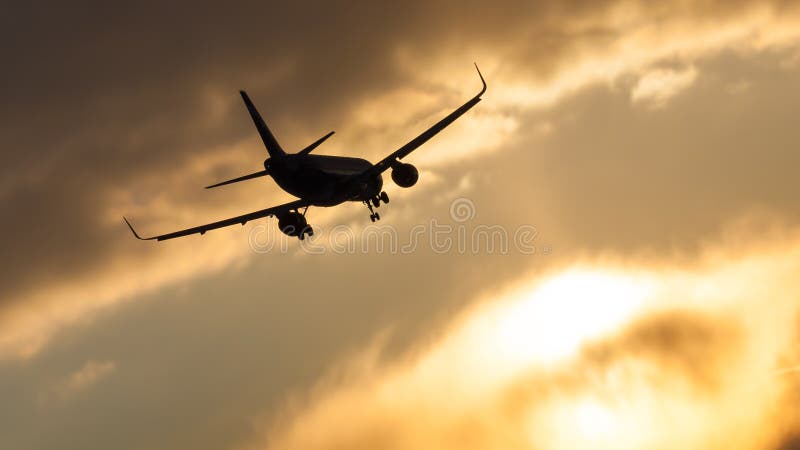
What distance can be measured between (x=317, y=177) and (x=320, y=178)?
1.05 ft

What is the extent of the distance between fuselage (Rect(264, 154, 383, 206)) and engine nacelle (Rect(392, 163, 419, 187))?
1658mm

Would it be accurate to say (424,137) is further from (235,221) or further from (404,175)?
(235,221)

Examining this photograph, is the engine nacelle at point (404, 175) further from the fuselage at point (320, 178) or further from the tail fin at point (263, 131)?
the tail fin at point (263, 131)

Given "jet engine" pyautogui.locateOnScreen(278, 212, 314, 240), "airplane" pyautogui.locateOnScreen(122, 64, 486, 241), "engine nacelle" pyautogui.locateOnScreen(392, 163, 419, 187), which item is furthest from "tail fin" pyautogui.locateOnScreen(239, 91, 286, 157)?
"engine nacelle" pyautogui.locateOnScreen(392, 163, 419, 187)

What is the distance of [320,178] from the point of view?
206 feet

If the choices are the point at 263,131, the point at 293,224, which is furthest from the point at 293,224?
the point at 263,131

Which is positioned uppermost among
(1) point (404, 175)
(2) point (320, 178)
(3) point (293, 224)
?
(1) point (404, 175)

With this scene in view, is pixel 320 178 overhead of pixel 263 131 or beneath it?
beneath

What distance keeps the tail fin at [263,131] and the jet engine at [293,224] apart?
6.91 metres

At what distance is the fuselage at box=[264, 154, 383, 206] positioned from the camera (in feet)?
201

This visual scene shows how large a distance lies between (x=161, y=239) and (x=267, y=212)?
29.1ft

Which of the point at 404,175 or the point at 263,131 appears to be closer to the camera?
the point at 263,131

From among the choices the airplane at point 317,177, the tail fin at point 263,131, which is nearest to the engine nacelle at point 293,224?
the airplane at point 317,177

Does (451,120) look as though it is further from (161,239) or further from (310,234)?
(161,239)
